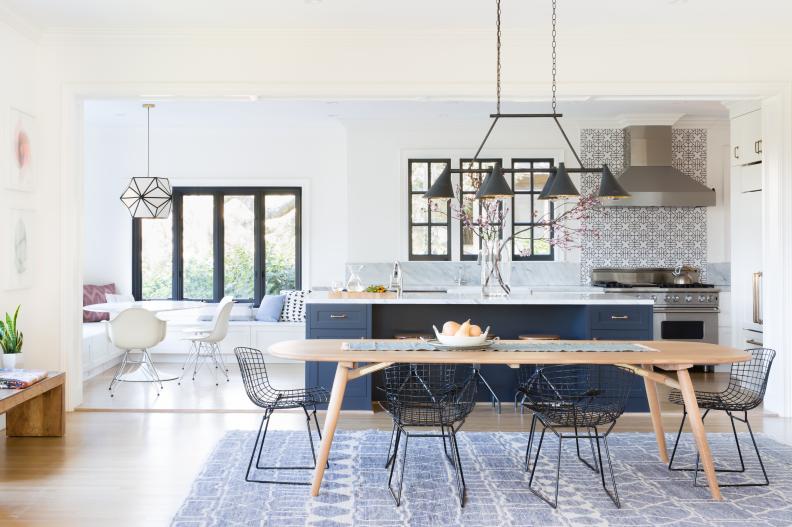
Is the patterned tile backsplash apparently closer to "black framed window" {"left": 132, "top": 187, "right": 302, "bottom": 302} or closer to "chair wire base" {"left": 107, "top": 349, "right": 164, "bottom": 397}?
"black framed window" {"left": 132, "top": 187, "right": 302, "bottom": 302}

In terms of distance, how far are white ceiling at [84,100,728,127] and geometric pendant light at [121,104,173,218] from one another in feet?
1.59

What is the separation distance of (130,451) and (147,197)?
3.54 metres

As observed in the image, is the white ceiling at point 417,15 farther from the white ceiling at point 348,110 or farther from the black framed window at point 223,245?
the black framed window at point 223,245

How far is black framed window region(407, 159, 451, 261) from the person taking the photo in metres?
8.20

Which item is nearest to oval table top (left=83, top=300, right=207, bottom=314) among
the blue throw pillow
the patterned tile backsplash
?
the blue throw pillow

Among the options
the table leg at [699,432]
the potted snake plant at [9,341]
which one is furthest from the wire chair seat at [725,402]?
the potted snake plant at [9,341]

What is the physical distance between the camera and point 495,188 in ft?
12.7

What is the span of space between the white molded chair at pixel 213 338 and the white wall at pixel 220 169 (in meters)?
1.45

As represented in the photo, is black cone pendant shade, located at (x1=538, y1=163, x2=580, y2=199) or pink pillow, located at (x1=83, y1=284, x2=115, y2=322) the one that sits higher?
black cone pendant shade, located at (x1=538, y1=163, x2=580, y2=199)

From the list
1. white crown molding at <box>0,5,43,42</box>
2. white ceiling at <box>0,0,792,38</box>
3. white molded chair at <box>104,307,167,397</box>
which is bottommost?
white molded chair at <box>104,307,167,397</box>

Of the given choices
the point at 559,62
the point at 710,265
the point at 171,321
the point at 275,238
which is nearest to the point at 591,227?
the point at 710,265

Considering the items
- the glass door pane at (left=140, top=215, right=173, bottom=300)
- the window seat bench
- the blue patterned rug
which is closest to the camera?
the blue patterned rug

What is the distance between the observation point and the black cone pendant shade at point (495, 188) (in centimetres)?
386

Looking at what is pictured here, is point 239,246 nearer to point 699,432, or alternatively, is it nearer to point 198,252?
point 198,252
